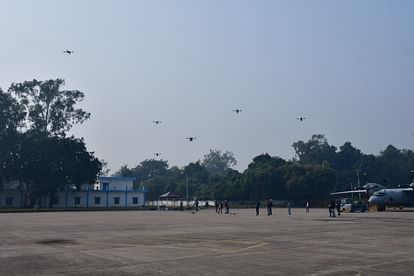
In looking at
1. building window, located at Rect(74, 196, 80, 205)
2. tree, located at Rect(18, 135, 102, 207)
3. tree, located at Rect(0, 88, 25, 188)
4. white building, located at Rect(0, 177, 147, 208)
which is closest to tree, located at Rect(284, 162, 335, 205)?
white building, located at Rect(0, 177, 147, 208)

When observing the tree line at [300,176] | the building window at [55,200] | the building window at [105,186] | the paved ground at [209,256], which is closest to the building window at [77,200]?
the building window at [55,200]

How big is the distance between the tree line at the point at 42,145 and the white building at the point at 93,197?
11.2 ft

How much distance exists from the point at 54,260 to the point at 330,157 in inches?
5780

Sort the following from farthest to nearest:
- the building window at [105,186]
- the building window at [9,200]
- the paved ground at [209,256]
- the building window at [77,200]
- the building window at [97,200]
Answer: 1. the building window at [105,186]
2. the building window at [97,200]
3. the building window at [77,200]
4. the building window at [9,200]
5. the paved ground at [209,256]

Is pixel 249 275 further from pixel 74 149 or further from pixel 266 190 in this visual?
pixel 266 190

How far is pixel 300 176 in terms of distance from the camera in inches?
3819

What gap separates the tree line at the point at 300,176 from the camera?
318 feet

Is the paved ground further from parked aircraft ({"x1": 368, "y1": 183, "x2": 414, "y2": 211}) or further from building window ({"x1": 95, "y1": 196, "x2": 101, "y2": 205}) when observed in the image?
building window ({"x1": 95, "y1": 196, "x2": 101, "y2": 205})

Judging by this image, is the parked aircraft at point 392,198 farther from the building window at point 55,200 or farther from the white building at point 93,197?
the building window at point 55,200

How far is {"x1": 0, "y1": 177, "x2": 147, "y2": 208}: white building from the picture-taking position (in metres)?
86.4

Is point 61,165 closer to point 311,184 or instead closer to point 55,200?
point 55,200

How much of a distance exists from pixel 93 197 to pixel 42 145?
55.7ft

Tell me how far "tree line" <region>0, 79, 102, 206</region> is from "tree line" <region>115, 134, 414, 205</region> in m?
33.6

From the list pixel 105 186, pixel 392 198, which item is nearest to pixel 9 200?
pixel 105 186
